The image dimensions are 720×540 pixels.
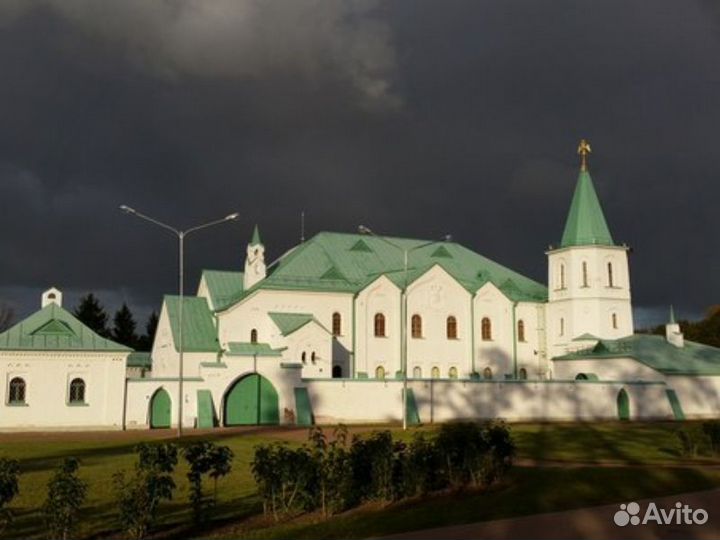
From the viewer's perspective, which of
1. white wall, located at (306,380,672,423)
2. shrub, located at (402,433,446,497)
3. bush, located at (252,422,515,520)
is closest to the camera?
bush, located at (252,422,515,520)

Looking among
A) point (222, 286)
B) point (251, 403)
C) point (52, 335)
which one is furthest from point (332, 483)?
point (222, 286)

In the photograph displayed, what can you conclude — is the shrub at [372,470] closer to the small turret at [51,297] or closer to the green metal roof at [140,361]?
the small turret at [51,297]

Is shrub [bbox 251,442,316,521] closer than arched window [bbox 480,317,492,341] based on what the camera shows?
Yes

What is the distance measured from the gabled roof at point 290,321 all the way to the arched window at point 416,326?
817 centimetres

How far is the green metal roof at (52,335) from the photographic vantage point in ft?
136

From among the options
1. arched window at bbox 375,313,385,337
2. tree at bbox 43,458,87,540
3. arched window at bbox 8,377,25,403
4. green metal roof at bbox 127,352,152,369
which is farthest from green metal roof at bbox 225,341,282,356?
tree at bbox 43,458,87,540

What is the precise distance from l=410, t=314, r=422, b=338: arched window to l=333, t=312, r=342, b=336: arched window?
540 cm

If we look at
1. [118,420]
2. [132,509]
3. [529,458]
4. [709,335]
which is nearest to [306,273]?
[118,420]

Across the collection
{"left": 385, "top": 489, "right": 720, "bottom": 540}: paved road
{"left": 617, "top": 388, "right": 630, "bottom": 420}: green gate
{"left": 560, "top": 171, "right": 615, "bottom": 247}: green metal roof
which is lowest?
{"left": 385, "top": 489, "right": 720, "bottom": 540}: paved road

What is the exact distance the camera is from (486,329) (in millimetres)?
59375

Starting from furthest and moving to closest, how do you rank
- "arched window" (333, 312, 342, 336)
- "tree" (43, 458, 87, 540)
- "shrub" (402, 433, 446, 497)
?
"arched window" (333, 312, 342, 336)
"shrub" (402, 433, 446, 497)
"tree" (43, 458, 87, 540)

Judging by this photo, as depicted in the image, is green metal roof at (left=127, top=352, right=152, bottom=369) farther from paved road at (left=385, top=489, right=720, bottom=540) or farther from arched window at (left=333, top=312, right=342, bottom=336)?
paved road at (left=385, top=489, right=720, bottom=540)

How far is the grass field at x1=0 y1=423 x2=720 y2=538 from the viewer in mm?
14219

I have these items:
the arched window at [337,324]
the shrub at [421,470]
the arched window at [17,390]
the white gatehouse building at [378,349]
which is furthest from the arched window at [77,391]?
the shrub at [421,470]
